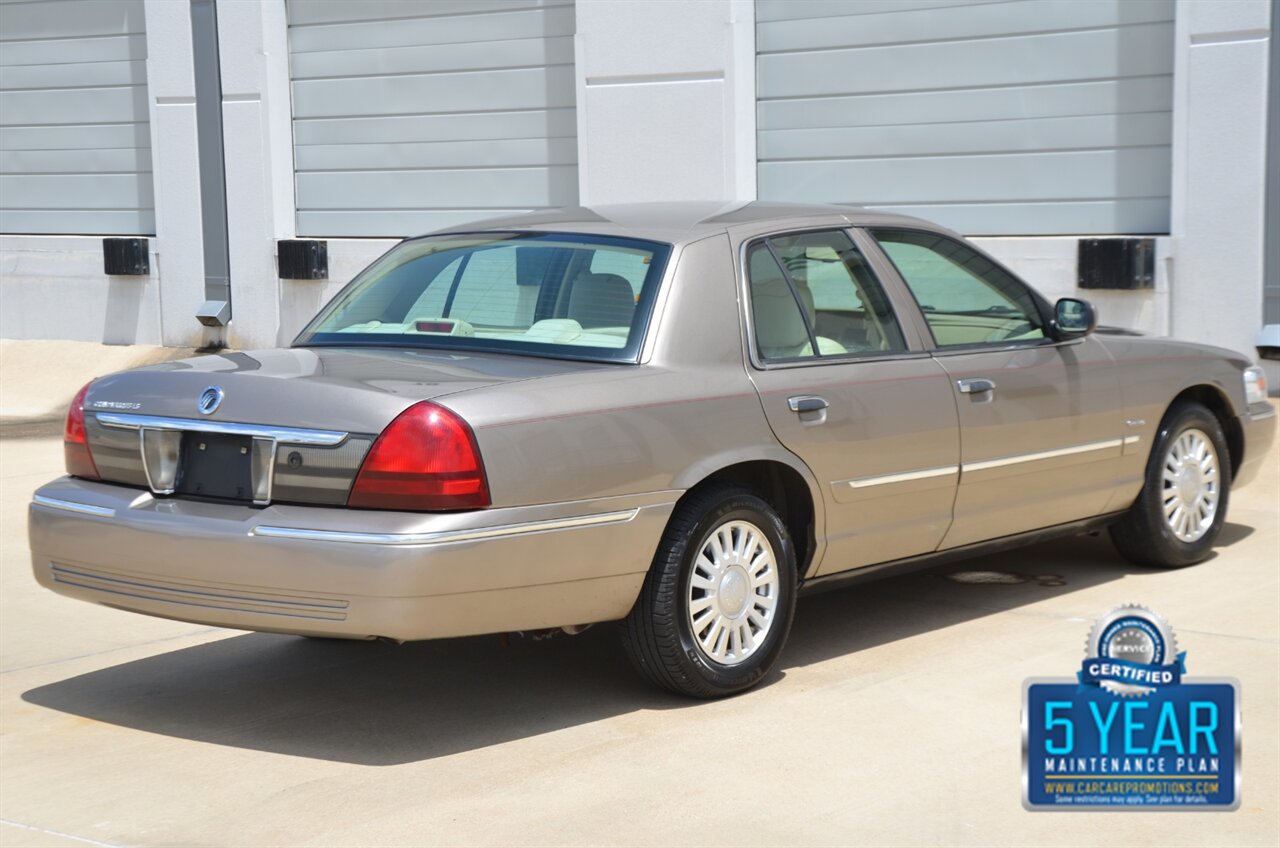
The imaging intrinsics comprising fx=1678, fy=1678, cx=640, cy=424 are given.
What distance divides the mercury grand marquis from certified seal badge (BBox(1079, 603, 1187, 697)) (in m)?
1.12

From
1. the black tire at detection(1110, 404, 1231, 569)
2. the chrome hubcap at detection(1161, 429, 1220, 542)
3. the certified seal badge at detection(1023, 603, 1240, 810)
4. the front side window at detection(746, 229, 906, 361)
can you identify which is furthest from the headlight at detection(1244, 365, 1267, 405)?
the certified seal badge at detection(1023, 603, 1240, 810)

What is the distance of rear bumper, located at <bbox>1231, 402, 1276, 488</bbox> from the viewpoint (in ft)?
24.4

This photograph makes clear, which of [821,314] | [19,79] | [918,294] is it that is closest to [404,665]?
[821,314]

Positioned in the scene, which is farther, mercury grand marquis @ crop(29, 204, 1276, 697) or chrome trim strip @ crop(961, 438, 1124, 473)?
chrome trim strip @ crop(961, 438, 1124, 473)

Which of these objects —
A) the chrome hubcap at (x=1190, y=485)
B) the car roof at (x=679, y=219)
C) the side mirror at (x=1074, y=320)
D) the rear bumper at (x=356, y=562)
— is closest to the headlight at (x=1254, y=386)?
the chrome hubcap at (x=1190, y=485)

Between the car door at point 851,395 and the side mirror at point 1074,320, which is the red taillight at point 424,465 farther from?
the side mirror at point 1074,320

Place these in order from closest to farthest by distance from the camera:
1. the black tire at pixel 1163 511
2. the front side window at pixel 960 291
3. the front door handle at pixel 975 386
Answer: the front door handle at pixel 975 386 < the front side window at pixel 960 291 < the black tire at pixel 1163 511

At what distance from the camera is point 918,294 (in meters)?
6.17

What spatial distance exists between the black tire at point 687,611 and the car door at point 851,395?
0.30m

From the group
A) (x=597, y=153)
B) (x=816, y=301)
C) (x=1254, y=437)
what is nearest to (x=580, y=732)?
(x=816, y=301)

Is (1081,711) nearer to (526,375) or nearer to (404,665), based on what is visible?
(526,375)

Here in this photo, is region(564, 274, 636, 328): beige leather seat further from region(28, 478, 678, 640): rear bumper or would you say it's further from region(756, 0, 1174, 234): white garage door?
region(756, 0, 1174, 234): white garage door

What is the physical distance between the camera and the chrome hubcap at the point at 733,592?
5211mm

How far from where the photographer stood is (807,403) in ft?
18.1
